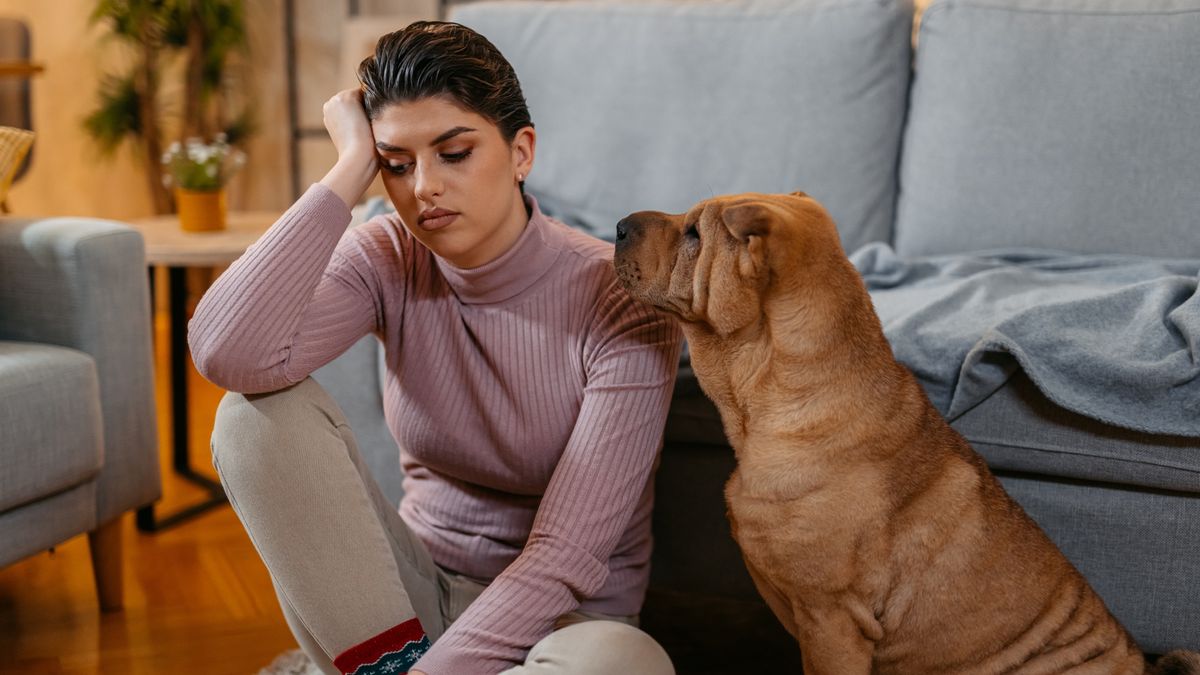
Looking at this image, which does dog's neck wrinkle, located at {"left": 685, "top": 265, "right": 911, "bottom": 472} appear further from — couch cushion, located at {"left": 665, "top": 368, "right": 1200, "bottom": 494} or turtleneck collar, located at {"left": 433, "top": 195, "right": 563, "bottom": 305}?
couch cushion, located at {"left": 665, "top": 368, "right": 1200, "bottom": 494}

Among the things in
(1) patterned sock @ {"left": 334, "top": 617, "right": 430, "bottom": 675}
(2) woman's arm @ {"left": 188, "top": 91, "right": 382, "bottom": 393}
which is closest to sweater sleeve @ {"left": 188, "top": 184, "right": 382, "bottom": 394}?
(2) woman's arm @ {"left": 188, "top": 91, "right": 382, "bottom": 393}

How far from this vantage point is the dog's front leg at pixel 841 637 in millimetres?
1357

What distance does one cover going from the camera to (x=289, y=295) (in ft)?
4.50

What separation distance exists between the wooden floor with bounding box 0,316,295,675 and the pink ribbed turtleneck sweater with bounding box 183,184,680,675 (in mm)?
542

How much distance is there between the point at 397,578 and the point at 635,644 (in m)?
0.30

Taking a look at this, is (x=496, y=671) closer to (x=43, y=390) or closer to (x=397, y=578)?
(x=397, y=578)

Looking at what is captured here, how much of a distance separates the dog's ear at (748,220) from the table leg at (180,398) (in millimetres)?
1761

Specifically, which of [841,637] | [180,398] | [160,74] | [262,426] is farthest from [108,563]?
[160,74]

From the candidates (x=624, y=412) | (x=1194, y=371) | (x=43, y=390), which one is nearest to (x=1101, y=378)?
(x=1194, y=371)

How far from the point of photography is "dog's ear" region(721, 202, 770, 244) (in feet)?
4.09

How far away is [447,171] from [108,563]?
3.96 feet

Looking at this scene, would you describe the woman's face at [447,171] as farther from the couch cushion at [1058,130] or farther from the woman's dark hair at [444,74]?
the couch cushion at [1058,130]

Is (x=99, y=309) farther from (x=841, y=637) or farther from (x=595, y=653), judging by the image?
(x=841, y=637)

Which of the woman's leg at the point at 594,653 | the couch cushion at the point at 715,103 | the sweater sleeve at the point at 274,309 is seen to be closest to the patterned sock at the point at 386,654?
the woman's leg at the point at 594,653
